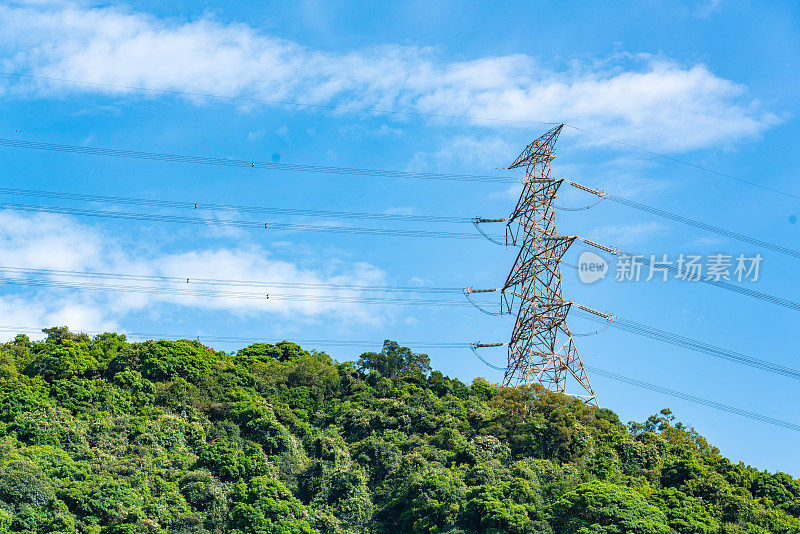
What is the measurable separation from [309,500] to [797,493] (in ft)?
80.2

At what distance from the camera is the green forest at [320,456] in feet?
127

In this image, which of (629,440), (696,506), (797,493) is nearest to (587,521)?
(696,506)

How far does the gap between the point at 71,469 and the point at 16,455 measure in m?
2.73

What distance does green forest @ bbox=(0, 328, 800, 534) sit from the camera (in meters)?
38.7

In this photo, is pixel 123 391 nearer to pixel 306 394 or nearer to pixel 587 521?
pixel 306 394

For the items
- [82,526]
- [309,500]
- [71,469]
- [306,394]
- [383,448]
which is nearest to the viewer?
[82,526]

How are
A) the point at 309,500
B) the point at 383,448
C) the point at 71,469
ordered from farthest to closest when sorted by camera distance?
the point at 383,448 → the point at 309,500 → the point at 71,469

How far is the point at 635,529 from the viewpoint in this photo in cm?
3741

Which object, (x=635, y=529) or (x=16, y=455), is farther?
(x=16, y=455)

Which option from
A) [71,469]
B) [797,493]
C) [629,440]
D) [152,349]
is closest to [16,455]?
[71,469]

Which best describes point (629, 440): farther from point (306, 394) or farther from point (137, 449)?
point (137, 449)

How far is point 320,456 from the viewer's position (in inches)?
1860

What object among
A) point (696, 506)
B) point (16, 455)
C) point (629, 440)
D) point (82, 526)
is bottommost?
point (82, 526)

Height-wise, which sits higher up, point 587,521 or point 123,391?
point 123,391
